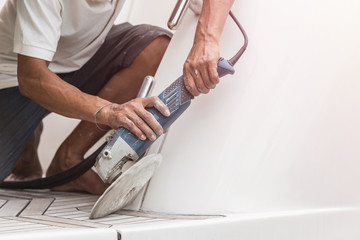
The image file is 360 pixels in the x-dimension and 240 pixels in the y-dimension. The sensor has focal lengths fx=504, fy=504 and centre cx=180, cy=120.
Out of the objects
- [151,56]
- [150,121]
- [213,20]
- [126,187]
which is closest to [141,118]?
[150,121]

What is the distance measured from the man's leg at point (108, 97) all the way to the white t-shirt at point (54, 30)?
0.11 metres

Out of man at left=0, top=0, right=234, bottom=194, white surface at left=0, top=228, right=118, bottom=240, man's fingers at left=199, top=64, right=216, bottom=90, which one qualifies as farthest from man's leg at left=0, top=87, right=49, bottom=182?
white surface at left=0, top=228, right=118, bottom=240

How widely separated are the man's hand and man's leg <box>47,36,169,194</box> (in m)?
0.47

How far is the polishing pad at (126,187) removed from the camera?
2.86 feet

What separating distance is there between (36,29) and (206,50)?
38cm

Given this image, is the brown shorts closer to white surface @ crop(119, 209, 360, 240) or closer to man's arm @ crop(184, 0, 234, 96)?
man's arm @ crop(184, 0, 234, 96)

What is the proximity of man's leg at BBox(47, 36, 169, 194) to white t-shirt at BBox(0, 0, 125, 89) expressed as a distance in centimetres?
11

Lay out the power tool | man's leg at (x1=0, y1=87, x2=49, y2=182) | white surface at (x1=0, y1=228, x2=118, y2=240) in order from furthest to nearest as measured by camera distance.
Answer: man's leg at (x1=0, y1=87, x2=49, y2=182) < the power tool < white surface at (x1=0, y1=228, x2=118, y2=240)

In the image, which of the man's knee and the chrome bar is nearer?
the chrome bar

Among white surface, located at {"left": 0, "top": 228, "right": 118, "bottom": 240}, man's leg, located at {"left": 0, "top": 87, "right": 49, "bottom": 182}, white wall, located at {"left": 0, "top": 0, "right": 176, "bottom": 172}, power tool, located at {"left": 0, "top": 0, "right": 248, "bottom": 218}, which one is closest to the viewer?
white surface, located at {"left": 0, "top": 228, "right": 118, "bottom": 240}

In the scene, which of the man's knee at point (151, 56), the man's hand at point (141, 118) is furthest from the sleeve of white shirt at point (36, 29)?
the man's knee at point (151, 56)

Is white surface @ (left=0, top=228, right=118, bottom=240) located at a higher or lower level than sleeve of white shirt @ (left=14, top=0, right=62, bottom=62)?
lower

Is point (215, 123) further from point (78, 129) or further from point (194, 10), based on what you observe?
point (78, 129)

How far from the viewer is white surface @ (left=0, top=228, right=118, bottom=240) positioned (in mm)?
601
